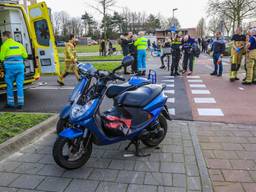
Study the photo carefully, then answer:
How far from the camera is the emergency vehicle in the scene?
816 centimetres

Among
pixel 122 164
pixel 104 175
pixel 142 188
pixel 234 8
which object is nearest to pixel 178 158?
pixel 122 164

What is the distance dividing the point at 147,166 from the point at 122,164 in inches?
13.8

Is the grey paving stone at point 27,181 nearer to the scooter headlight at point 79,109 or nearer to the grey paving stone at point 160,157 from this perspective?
the scooter headlight at point 79,109

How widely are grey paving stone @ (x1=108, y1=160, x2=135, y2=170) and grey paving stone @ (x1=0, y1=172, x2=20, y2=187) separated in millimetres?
1215

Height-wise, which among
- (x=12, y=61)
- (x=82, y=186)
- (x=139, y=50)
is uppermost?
(x=139, y=50)

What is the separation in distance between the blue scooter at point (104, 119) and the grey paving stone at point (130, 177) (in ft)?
1.63

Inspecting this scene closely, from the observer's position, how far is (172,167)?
373 cm

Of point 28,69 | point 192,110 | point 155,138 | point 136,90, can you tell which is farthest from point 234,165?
point 28,69

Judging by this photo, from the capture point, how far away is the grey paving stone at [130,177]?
3.40 meters

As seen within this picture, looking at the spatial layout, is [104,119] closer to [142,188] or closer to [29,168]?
[142,188]

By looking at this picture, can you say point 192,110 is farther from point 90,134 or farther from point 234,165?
point 90,134

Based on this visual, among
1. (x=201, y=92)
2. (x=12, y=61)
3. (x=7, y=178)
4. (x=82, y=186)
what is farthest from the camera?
(x=201, y=92)

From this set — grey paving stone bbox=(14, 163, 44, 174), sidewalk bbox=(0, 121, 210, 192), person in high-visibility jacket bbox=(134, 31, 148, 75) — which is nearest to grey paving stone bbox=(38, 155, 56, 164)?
sidewalk bbox=(0, 121, 210, 192)

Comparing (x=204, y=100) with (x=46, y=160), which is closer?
(x=46, y=160)
